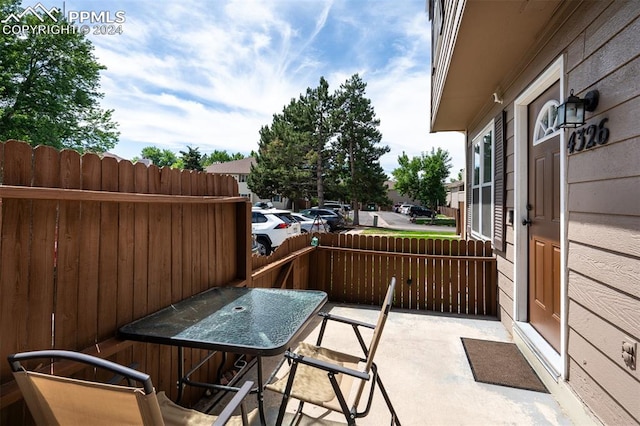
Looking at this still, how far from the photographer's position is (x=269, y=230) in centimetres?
945

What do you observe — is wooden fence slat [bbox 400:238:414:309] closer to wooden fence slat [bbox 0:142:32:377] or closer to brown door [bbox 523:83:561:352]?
brown door [bbox 523:83:561:352]

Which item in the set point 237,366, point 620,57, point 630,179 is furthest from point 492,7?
point 237,366

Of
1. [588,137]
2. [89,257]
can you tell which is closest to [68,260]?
[89,257]

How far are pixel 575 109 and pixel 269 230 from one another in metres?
8.00

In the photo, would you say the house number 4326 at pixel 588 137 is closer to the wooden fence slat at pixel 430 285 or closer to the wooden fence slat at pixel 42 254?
the wooden fence slat at pixel 430 285

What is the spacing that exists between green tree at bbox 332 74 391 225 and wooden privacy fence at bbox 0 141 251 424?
1874cm

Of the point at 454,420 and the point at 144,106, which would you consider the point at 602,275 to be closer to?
the point at 454,420

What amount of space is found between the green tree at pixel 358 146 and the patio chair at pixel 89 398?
20281mm

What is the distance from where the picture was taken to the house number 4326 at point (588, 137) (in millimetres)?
2023

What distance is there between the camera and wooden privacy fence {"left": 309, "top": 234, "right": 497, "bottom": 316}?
4.76 meters

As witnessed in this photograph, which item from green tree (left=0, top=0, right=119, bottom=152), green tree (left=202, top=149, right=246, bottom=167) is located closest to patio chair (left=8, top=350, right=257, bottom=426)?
green tree (left=0, top=0, right=119, bottom=152)

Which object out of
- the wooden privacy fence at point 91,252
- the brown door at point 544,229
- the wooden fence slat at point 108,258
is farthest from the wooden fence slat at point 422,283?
the wooden fence slat at point 108,258

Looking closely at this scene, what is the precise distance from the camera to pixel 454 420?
2.32 meters

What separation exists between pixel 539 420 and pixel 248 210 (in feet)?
9.73
